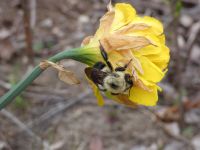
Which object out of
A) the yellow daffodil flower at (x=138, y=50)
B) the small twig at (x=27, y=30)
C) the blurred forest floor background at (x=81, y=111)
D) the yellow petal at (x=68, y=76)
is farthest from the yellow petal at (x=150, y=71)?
the small twig at (x=27, y=30)

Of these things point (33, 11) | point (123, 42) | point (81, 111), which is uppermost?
point (123, 42)

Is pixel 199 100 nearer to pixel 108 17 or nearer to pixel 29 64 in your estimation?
pixel 29 64

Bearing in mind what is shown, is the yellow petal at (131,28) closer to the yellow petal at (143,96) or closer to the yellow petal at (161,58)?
the yellow petal at (161,58)

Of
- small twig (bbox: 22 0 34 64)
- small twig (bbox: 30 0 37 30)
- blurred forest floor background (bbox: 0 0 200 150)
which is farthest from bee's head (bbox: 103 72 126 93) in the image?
small twig (bbox: 30 0 37 30)

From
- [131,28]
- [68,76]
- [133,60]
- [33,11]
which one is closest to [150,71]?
[133,60]

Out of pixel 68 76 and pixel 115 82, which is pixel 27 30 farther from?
pixel 115 82

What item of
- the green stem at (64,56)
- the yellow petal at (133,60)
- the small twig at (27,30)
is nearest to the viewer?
the yellow petal at (133,60)

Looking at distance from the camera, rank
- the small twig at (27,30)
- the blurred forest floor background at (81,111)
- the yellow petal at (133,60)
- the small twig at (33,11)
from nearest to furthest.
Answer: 1. the yellow petal at (133,60)
2. the blurred forest floor background at (81,111)
3. the small twig at (27,30)
4. the small twig at (33,11)

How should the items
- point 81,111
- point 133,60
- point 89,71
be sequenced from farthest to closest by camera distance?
point 81,111 → point 89,71 → point 133,60
